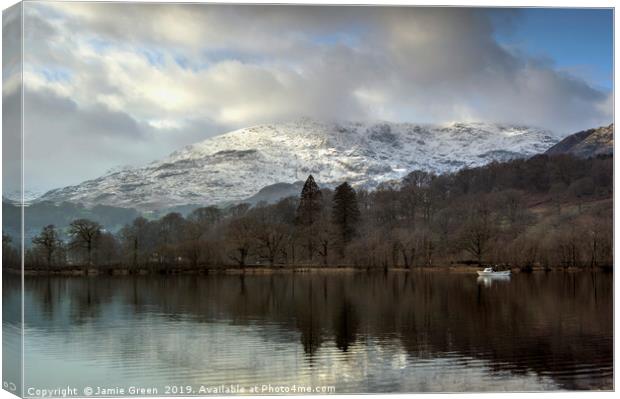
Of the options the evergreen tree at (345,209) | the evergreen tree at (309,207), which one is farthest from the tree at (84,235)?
the evergreen tree at (345,209)

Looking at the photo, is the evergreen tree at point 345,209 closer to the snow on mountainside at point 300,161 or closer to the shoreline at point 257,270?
the snow on mountainside at point 300,161

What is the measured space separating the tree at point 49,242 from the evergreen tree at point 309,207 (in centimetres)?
2314

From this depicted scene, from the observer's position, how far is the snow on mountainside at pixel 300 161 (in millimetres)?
39719

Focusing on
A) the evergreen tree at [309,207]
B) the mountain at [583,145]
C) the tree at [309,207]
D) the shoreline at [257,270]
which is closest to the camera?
the mountain at [583,145]

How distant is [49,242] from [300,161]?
17.2m

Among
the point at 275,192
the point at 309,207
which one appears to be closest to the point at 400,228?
the point at 309,207

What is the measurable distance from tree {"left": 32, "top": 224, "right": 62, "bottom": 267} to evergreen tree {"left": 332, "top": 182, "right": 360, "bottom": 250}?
25289 mm

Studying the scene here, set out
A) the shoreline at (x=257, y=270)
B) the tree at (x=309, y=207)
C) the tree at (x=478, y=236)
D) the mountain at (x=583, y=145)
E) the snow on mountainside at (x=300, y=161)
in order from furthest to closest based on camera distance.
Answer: the tree at (x=309, y=207) → the tree at (x=478, y=236) → the shoreline at (x=257, y=270) → the snow on mountainside at (x=300, y=161) → the mountain at (x=583, y=145)

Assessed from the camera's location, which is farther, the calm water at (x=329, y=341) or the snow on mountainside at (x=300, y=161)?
the snow on mountainside at (x=300, y=161)

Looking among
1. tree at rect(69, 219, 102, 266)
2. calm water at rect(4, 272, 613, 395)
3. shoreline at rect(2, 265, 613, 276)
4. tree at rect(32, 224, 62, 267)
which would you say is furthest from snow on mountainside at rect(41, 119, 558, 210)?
calm water at rect(4, 272, 613, 395)

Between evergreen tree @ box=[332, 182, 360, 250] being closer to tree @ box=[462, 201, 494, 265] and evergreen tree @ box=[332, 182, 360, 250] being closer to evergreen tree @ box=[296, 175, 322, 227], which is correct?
evergreen tree @ box=[296, 175, 322, 227]

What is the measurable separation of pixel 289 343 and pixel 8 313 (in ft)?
20.3

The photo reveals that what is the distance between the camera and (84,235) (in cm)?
4931

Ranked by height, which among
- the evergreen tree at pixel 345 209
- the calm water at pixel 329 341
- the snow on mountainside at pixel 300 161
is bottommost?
the calm water at pixel 329 341
